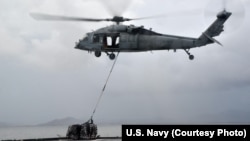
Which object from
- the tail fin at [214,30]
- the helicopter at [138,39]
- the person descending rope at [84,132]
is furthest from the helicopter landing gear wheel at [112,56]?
the person descending rope at [84,132]

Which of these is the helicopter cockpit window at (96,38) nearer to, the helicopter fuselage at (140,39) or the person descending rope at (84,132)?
the helicopter fuselage at (140,39)

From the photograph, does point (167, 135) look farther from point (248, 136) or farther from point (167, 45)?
point (167, 45)

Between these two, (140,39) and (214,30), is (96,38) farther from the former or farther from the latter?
(214,30)

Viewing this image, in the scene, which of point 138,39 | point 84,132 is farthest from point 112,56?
point 84,132

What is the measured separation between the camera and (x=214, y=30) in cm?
3216

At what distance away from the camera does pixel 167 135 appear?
2189cm

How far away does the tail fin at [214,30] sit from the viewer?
3166 cm

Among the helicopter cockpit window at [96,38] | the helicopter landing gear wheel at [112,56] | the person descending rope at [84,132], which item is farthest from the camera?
the person descending rope at [84,132]

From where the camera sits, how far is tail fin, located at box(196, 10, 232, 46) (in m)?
31.7

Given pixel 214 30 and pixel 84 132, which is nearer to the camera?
pixel 214 30

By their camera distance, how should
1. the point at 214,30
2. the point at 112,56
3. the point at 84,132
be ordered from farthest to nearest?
the point at 84,132 → the point at 112,56 → the point at 214,30

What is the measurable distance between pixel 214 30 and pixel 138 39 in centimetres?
622

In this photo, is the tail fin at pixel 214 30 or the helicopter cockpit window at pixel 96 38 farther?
the helicopter cockpit window at pixel 96 38

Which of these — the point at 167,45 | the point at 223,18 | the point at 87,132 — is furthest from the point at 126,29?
the point at 87,132
